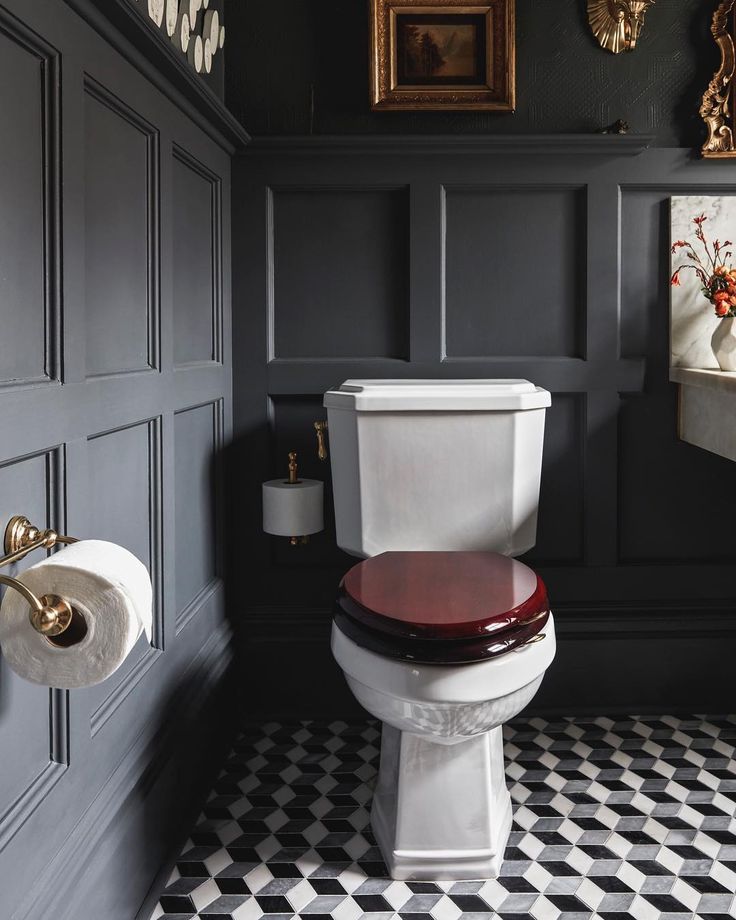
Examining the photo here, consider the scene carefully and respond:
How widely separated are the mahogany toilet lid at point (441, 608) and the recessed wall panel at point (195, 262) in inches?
23.6

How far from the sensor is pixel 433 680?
1.26 m

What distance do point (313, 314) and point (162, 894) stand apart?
1.29 m

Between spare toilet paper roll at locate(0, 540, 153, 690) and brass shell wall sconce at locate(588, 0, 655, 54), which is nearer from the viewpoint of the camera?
spare toilet paper roll at locate(0, 540, 153, 690)

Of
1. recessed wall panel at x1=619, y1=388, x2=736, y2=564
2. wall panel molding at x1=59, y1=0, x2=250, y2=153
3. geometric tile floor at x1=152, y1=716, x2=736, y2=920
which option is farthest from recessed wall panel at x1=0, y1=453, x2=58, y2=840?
recessed wall panel at x1=619, y1=388, x2=736, y2=564

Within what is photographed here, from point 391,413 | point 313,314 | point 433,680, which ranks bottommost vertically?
point 433,680

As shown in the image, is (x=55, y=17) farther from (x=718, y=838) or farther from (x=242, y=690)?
(x=718, y=838)

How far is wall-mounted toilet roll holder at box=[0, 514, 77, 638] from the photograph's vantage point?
797mm

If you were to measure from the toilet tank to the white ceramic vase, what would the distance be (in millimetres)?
463

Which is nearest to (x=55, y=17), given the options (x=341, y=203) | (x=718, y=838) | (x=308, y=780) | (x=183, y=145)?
(x=183, y=145)

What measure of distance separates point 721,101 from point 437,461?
1.13m

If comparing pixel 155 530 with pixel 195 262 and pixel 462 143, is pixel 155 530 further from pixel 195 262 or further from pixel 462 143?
pixel 462 143

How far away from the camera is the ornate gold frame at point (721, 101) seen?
1.92 metres

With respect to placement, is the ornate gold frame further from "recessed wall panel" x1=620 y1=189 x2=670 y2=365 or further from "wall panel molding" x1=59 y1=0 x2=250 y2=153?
"wall panel molding" x1=59 y1=0 x2=250 y2=153

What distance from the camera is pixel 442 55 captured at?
1915mm
